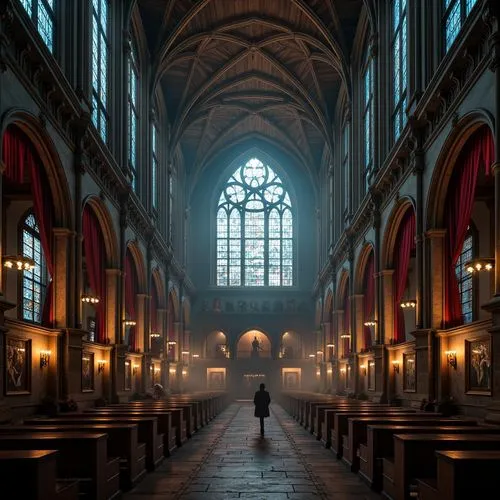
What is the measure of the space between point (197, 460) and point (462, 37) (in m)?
10.6

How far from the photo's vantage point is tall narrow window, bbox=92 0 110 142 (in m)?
24.3

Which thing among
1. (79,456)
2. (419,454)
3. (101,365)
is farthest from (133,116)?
(419,454)

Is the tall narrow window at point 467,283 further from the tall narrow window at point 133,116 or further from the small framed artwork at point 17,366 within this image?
the small framed artwork at point 17,366

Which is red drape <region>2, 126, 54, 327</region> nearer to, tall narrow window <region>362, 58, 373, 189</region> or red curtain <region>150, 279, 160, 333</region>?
tall narrow window <region>362, 58, 373, 189</region>

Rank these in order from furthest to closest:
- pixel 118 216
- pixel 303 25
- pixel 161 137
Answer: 1. pixel 161 137
2. pixel 303 25
3. pixel 118 216

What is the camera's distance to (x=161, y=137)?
133 ft

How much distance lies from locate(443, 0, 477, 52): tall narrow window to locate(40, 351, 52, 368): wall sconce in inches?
495

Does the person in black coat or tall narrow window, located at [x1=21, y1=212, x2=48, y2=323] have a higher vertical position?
tall narrow window, located at [x1=21, y1=212, x2=48, y2=323]

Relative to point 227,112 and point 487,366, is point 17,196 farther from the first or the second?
point 227,112

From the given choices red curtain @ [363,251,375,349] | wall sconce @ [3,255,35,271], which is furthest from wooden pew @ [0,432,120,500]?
red curtain @ [363,251,375,349]

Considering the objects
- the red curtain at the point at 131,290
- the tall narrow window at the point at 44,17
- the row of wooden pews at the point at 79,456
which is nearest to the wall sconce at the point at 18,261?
the row of wooden pews at the point at 79,456

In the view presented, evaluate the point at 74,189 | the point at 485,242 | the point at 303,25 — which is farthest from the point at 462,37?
the point at 303,25

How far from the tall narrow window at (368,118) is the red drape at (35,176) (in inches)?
576

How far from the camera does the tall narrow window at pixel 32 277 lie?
80.5 feet
